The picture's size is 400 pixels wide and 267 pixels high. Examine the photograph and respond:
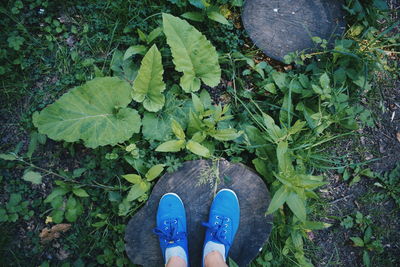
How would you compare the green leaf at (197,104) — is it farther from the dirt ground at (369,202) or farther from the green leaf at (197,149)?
the dirt ground at (369,202)

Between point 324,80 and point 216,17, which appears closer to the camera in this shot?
point 324,80

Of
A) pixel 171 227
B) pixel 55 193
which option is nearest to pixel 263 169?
pixel 171 227

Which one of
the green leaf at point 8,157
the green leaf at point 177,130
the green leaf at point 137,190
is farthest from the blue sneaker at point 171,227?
the green leaf at point 8,157

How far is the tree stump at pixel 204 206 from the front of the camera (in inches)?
96.2

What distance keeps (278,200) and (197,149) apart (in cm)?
71

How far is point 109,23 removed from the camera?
112 inches

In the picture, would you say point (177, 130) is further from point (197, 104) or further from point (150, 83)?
point (150, 83)

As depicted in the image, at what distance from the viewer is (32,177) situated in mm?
2494

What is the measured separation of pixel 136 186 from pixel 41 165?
977 millimetres

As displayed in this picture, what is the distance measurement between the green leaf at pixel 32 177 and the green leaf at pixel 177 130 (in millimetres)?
1208

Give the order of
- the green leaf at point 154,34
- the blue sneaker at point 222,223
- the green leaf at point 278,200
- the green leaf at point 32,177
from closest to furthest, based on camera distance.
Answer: the green leaf at point 278,200
the blue sneaker at point 222,223
the green leaf at point 32,177
the green leaf at point 154,34

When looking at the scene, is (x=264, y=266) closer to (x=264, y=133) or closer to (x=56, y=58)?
(x=264, y=133)

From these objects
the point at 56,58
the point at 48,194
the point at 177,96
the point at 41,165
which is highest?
the point at 56,58

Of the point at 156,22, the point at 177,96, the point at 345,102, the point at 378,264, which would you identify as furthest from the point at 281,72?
the point at 378,264
